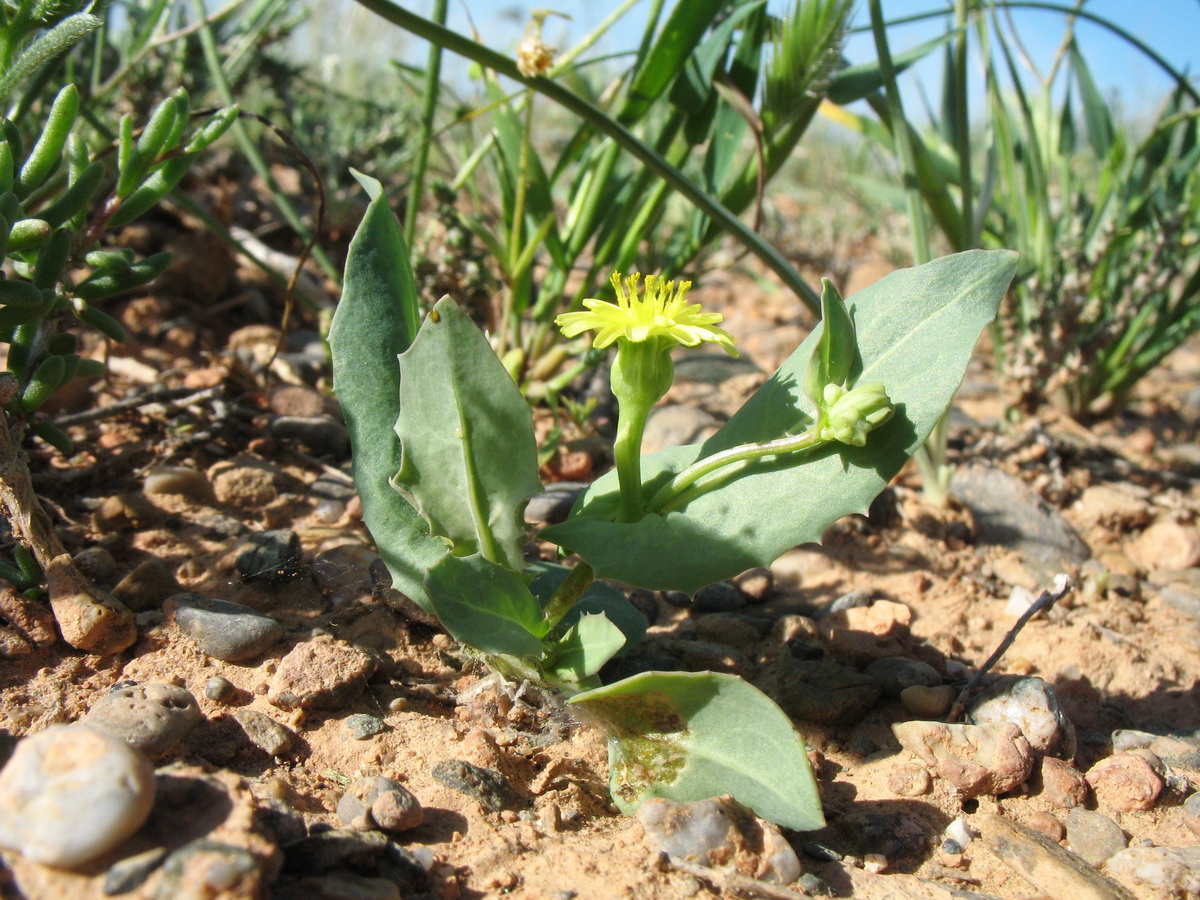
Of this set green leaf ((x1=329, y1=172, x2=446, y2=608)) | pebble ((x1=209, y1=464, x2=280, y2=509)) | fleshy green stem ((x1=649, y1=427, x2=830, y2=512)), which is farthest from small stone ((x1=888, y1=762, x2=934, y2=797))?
pebble ((x1=209, y1=464, x2=280, y2=509))

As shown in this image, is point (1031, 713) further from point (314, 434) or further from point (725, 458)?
point (314, 434)

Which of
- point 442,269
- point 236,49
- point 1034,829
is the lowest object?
point 1034,829

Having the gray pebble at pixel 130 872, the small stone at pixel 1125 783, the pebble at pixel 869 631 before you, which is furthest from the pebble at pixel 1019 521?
the gray pebble at pixel 130 872

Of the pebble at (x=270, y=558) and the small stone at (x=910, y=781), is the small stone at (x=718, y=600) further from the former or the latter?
the pebble at (x=270, y=558)

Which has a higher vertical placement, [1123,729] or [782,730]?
[782,730]

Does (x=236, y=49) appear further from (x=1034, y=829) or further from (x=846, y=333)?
(x=1034, y=829)

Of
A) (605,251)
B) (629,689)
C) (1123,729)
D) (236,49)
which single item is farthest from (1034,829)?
(236,49)
